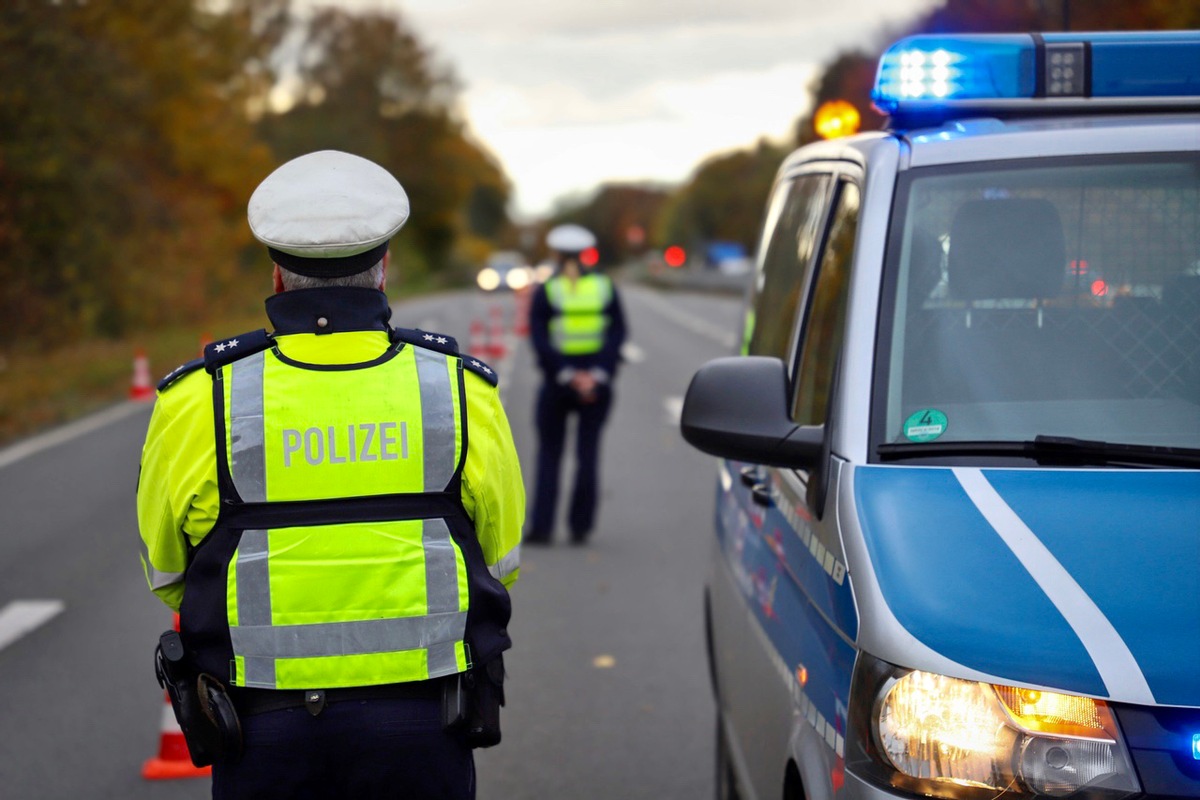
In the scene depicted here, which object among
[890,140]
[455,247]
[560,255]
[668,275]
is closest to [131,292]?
[560,255]

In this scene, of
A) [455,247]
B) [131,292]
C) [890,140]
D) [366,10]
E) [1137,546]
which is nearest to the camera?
[1137,546]

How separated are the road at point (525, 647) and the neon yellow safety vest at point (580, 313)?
1.29 meters

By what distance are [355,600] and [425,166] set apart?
274 ft

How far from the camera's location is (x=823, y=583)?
9.84 feet

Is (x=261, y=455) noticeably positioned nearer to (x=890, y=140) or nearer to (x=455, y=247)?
(x=890, y=140)

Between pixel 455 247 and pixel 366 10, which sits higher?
pixel 366 10

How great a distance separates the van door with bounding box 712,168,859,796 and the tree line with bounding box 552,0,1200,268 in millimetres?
597

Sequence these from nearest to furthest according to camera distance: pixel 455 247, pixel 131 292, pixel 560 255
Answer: pixel 560 255 < pixel 131 292 < pixel 455 247

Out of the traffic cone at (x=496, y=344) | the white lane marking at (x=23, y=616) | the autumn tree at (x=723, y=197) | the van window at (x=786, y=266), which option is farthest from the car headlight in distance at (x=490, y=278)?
the van window at (x=786, y=266)

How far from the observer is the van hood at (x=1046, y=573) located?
2418 millimetres

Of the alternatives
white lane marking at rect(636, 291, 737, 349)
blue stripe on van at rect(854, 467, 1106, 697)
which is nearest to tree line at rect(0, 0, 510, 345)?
white lane marking at rect(636, 291, 737, 349)

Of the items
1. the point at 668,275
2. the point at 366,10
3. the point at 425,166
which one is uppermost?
the point at 366,10

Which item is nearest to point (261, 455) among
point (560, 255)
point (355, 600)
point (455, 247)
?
point (355, 600)

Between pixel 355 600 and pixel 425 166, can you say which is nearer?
pixel 355 600
